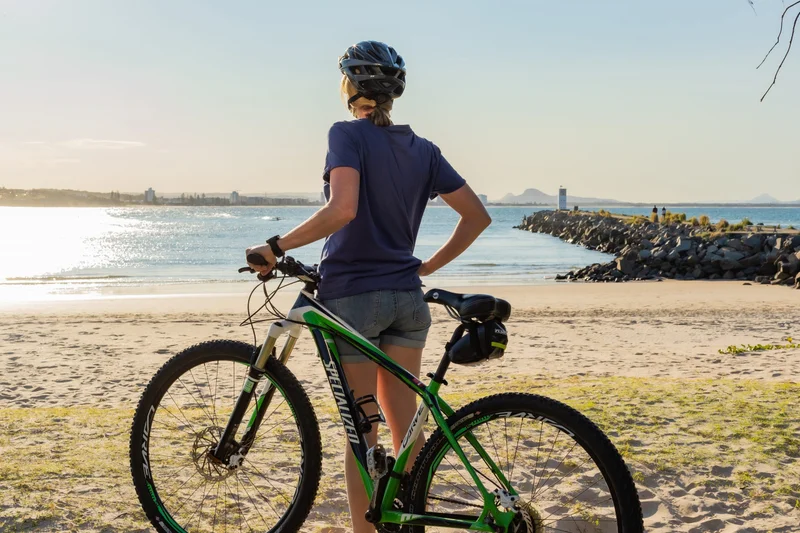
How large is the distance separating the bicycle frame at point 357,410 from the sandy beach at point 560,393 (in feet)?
3.29

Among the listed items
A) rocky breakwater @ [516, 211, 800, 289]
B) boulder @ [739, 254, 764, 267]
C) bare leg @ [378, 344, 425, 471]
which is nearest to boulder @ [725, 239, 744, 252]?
rocky breakwater @ [516, 211, 800, 289]

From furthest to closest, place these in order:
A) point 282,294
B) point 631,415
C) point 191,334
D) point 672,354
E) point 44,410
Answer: point 282,294
point 191,334
point 672,354
point 44,410
point 631,415

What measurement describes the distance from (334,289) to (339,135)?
23.5 inches

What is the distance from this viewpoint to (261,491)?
14.4ft

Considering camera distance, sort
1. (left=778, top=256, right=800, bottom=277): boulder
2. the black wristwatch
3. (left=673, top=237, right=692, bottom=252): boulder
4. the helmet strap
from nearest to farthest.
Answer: the black wristwatch → the helmet strap → (left=778, top=256, right=800, bottom=277): boulder → (left=673, top=237, right=692, bottom=252): boulder

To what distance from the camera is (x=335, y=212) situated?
2.76 m

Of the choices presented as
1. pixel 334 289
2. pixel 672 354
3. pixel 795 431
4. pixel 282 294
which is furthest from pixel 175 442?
pixel 282 294

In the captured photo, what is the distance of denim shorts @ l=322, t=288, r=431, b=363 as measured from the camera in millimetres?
2988

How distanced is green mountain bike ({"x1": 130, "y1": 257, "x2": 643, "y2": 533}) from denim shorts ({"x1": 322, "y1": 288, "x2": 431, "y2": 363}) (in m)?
0.05

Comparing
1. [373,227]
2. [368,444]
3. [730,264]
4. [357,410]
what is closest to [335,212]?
[373,227]

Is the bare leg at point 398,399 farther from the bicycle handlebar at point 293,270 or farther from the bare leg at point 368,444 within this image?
the bicycle handlebar at point 293,270

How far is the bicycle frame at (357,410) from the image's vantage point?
8.93ft

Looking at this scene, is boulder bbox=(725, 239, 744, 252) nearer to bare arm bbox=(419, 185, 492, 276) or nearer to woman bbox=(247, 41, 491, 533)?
bare arm bbox=(419, 185, 492, 276)

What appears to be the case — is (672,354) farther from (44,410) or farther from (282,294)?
(282,294)
